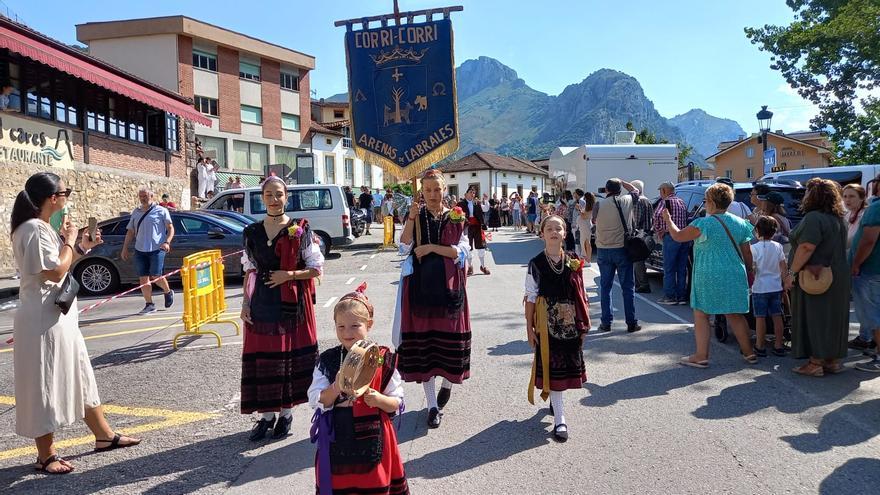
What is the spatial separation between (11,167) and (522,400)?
14437 mm

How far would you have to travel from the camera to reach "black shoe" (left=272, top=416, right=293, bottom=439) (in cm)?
446

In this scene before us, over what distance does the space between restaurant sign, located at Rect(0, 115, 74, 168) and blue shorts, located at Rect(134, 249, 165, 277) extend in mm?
7443

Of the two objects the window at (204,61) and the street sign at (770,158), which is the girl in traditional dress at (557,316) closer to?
the street sign at (770,158)

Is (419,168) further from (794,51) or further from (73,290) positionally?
(794,51)

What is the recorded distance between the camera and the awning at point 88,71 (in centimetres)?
1319

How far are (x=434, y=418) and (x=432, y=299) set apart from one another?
2.86ft

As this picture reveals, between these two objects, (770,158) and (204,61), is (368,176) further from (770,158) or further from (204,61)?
(770,158)

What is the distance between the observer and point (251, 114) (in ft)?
127

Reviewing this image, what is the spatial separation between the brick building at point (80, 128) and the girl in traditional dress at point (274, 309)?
459 inches

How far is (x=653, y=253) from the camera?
10922 millimetres

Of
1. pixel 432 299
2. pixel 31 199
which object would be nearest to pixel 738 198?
pixel 432 299

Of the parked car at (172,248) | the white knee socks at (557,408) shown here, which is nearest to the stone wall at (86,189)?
the parked car at (172,248)

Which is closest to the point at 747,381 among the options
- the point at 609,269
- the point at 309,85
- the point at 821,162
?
the point at 609,269

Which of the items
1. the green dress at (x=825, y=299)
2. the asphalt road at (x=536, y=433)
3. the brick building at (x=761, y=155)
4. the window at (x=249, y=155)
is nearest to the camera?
the asphalt road at (x=536, y=433)
